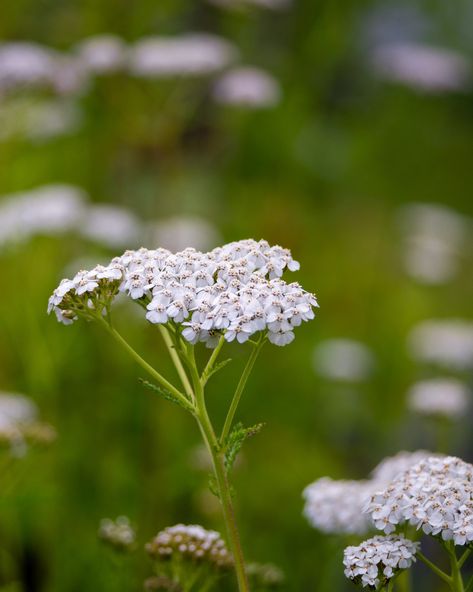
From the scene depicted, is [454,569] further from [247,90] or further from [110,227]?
[247,90]

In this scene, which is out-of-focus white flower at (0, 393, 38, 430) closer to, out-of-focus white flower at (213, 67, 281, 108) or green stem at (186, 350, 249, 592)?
green stem at (186, 350, 249, 592)

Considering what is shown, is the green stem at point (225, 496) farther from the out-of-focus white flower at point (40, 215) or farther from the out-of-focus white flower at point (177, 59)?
the out-of-focus white flower at point (177, 59)

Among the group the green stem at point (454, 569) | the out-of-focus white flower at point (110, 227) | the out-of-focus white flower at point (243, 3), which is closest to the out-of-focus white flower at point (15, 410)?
the out-of-focus white flower at point (110, 227)

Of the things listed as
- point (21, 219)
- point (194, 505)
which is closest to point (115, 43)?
point (21, 219)

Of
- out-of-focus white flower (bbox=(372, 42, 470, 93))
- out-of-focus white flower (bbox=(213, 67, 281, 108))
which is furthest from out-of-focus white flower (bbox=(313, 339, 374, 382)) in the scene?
out-of-focus white flower (bbox=(372, 42, 470, 93))

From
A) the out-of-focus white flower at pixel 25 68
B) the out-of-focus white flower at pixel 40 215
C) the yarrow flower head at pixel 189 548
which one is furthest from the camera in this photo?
the out-of-focus white flower at pixel 25 68

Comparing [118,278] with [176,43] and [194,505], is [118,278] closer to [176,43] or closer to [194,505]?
[194,505]

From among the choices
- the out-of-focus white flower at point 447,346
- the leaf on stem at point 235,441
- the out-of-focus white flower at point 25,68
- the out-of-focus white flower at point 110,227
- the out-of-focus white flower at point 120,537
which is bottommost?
the leaf on stem at point 235,441

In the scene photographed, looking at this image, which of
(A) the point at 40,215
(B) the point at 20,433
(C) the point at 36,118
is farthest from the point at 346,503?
(C) the point at 36,118
